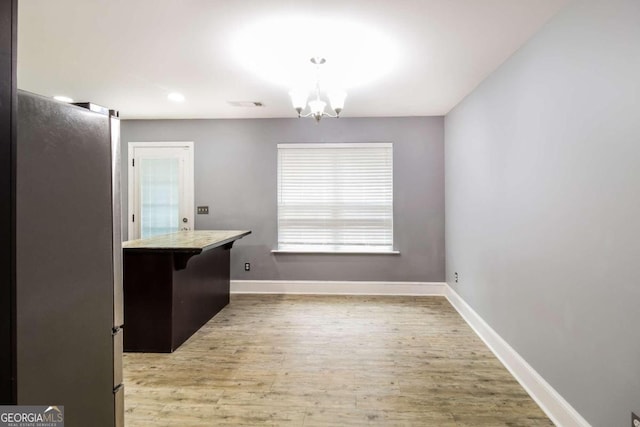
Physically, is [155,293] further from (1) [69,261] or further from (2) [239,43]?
(2) [239,43]

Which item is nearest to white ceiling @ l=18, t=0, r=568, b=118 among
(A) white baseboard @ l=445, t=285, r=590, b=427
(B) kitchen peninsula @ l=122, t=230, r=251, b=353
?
(B) kitchen peninsula @ l=122, t=230, r=251, b=353

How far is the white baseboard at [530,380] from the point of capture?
188cm

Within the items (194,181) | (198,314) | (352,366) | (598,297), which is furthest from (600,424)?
(194,181)

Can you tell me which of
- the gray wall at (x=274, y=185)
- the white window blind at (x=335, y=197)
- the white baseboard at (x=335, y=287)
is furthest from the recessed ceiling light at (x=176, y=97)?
the white baseboard at (x=335, y=287)

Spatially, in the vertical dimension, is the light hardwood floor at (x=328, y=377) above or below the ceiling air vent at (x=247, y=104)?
below

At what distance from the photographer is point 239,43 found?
2.47 m

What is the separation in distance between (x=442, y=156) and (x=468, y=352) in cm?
266

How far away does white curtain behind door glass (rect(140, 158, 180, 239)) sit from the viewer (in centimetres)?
478

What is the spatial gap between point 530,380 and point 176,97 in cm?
419

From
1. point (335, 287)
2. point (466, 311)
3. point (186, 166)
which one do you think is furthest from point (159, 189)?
point (466, 311)

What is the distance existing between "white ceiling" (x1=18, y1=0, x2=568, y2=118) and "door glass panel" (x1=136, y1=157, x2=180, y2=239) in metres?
1.22

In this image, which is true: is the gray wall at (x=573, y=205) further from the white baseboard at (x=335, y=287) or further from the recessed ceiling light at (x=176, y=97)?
the recessed ceiling light at (x=176, y=97)

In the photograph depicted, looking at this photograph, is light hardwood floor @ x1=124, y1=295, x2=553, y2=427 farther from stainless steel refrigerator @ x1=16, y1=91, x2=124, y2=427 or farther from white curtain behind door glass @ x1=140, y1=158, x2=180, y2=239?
white curtain behind door glass @ x1=140, y1=158, x2=180, y2=239

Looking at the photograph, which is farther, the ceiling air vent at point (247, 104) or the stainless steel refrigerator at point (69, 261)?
the ceiling air vent at point (247, 104)
